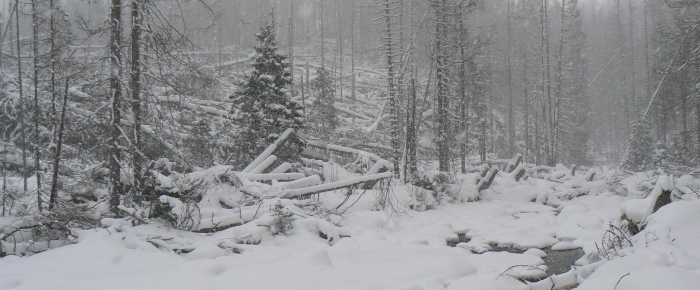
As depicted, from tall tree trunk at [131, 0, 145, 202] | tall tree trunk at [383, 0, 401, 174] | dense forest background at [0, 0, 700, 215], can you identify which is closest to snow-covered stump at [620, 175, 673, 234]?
dense forest background at [0, 0, 700, 215]

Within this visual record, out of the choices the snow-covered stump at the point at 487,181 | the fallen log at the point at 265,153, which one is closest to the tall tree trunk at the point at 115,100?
the fallen log at the point at 265,153

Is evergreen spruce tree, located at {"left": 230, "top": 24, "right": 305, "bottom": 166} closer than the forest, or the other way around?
the forest

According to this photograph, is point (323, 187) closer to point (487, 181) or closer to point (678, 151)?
point (487, 181)

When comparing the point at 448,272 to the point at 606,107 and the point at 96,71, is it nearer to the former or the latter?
the point at 96,71

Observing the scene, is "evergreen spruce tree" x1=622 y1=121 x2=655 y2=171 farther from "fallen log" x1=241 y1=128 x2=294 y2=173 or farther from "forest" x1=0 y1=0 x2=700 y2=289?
"fallen log" x1=241 y1=128 x2=294 y2=173

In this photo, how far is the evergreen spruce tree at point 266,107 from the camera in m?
12.8

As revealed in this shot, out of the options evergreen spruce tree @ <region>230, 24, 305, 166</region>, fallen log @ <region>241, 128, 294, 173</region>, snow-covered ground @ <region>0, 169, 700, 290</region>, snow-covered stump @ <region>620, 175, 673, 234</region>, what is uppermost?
evergreen spruce tree @ <region>230, 24, 305, 166</region>

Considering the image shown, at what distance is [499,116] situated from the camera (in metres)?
48.0

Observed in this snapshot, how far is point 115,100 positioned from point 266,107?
6.65m

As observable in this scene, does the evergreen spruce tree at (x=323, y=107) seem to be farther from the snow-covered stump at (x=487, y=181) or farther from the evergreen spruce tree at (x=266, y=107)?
the snow-covered stump at (x=487, y=181)

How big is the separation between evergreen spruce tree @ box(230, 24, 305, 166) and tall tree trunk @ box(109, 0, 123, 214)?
631 centimetres

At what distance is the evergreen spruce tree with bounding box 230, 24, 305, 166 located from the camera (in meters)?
12.8

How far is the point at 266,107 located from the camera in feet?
42.5

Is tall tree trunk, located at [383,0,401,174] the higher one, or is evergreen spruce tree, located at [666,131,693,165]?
tall tree trunk, located at [383,0,401,174]
